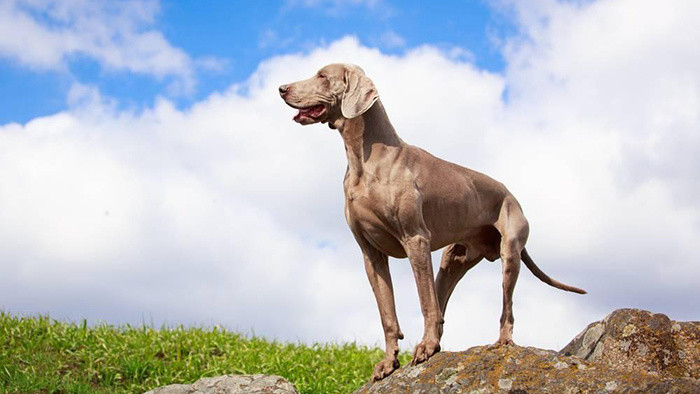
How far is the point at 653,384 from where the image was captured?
4562 millimetres

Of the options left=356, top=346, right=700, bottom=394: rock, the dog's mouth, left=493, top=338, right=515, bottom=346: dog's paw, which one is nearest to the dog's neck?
the dog's mouth

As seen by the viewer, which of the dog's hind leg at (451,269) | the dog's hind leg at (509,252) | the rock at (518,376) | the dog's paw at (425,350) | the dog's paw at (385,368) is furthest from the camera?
the dog's hind leg at (451,269)

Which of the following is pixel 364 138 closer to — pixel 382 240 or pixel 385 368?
pixel 382 240

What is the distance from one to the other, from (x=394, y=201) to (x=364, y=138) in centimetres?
51

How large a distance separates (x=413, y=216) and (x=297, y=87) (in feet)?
3.88

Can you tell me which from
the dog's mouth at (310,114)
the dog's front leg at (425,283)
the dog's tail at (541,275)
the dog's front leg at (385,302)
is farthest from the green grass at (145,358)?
the dog's mouth at (310,114)

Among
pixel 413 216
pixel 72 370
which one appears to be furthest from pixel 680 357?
pixel 72 370

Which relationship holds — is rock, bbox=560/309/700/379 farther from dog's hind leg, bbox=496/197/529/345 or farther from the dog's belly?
the dog's belly

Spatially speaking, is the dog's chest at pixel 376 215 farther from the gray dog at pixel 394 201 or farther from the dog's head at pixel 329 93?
the dog's head at pixel 329 93

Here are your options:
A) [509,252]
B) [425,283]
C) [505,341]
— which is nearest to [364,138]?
[425,283]

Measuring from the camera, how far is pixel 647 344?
5.91 meters

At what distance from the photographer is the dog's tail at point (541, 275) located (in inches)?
253

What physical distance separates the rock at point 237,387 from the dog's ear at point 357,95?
3687 mm

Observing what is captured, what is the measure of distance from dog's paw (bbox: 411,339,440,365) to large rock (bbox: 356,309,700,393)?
0.04 metres
